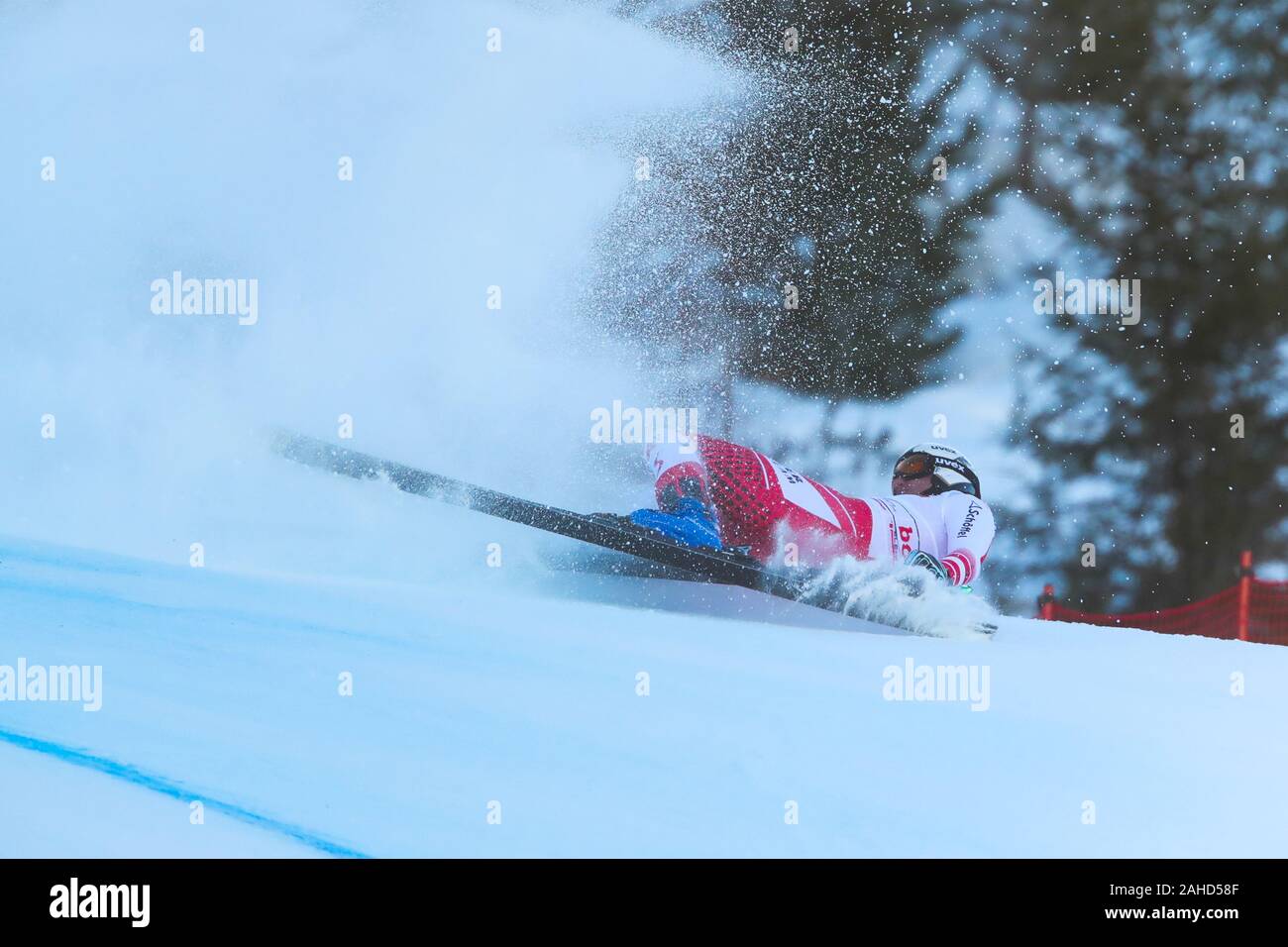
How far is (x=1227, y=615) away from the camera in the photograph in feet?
13.1

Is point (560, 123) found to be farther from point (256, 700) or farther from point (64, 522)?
point (256, 700)

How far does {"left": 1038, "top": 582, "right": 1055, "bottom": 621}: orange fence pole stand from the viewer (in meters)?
4.39

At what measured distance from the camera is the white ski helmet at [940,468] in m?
3.05

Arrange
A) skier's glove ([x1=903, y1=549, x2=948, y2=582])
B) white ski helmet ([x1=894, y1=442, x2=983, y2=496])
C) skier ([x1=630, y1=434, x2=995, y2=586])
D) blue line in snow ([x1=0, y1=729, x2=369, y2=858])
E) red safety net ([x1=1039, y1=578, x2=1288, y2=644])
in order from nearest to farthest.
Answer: blue line in snow ([x1=0, y1=729, x2=369, y2=858]) < skier ([x1=630, y1=434, x2=995, y2=586]) < skier's glove ([x1=903, y1=549, x2=948, y2=582]) < white ski helmet ([x1=894, y1=442, x2=983, y2=496]) < red safety net ([x1=1039, y1=578, x2=1288, y2=644])

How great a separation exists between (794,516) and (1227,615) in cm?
231

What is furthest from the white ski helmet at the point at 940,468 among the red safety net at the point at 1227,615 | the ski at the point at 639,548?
the red safety net at the point at 1227,615

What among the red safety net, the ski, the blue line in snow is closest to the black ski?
the ski

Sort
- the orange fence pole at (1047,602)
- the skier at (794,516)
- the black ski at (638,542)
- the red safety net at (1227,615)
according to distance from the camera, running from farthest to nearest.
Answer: the orange fence pole at (1047,602) → the red safety net at (1227,615) → the skier at (794,516) → the black ski at (638,542)

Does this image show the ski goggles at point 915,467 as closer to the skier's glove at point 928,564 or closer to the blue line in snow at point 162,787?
the skier's glove at point 928,564

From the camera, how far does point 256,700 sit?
185cm

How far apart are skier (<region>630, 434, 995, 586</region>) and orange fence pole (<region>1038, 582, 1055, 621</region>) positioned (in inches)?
63.7

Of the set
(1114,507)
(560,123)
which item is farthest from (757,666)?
(1114,507)

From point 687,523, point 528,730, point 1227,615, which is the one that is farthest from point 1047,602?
point 528,730

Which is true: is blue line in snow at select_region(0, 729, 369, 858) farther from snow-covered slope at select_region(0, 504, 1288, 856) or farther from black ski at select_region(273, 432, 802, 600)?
black ski at select_region(273, 432, 802, 600)
